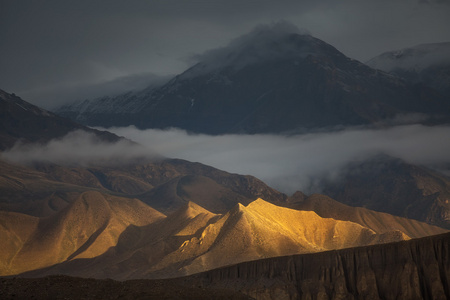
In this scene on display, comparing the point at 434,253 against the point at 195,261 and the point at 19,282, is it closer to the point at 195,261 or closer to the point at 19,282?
the point at 19,282

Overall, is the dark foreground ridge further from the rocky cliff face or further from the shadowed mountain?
the shadowed mountain

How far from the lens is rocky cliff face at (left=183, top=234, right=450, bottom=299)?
357 feet

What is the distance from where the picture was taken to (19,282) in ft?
267

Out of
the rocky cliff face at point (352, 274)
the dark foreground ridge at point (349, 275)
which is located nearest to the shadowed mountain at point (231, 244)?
the rocky cliff face at point (352, 274)

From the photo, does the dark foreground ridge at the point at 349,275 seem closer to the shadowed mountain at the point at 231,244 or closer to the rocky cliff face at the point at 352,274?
the rocky cliff face at the point at 352,274

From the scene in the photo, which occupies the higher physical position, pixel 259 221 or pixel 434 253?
pixel 259 221

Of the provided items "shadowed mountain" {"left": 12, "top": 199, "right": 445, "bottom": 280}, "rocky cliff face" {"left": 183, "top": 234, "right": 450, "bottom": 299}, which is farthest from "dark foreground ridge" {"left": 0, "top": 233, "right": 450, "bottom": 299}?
"shadowed mountain" {"left": 12, "top": 199, "right": 445, "bottom": 280}

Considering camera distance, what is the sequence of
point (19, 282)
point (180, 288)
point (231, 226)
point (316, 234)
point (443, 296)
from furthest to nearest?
point (316, 234) < point (231, 226) < point (443, 296) < point (180, 288) < point (19, 282)

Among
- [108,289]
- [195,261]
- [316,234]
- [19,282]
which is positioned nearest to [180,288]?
[108,289]

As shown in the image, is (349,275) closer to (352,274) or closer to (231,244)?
(352,274)

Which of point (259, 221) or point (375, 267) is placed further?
point (259, 221)

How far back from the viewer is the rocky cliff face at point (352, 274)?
109m

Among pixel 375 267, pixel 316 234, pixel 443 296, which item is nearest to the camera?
pixel 443 296

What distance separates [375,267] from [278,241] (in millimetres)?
60617
